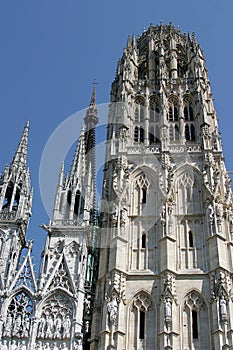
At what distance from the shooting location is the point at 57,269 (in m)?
26.6

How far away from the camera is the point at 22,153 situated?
33.8 metres

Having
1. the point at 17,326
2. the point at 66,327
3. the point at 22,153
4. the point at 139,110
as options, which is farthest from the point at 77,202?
the point at 17,326

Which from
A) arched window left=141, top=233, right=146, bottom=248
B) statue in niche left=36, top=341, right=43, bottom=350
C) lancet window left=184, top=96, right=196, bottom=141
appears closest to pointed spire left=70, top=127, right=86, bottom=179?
arched window left=141, top=233, right=146, bottom=248

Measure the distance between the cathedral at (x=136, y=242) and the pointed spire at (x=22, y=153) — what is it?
8cm

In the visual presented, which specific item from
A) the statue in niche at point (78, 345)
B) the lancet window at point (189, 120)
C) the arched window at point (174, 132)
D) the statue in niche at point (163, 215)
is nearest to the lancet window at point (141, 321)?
the statue in niche at point (78, 345)

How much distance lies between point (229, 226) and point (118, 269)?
687cm

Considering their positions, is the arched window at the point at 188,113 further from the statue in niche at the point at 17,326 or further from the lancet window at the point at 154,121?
the statue in niche at the point at 17,326

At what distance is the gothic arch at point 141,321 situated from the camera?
933 inches

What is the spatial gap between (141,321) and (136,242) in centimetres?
465

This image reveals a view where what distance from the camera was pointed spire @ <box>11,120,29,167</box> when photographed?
3275cm

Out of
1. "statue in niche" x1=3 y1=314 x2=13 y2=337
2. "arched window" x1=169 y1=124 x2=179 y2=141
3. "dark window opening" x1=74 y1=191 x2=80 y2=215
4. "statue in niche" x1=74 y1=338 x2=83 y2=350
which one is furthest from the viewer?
"arched window" x1=169 y1=124 x2=179 y2=141

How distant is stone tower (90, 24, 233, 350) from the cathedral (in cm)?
7

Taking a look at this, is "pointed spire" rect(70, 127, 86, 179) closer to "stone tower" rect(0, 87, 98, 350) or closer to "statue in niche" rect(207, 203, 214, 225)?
"stone tower" rect(0, 87, 98, 350)

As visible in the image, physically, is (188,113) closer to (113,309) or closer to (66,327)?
(113,309)
